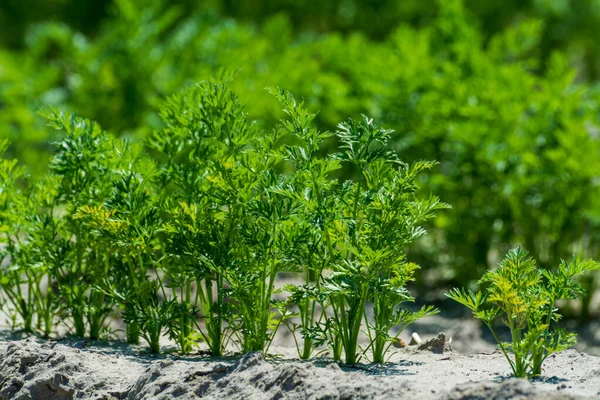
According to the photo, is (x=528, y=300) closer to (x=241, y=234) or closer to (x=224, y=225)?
(x=241, y=234)

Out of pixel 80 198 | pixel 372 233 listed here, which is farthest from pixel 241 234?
pixel 80 198

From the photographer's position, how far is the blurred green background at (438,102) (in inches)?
296

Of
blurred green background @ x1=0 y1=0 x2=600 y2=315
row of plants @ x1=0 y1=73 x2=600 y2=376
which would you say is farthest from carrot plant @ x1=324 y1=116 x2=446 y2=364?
blurred green background @ x1=0 y1=0 x2=600 y2=315

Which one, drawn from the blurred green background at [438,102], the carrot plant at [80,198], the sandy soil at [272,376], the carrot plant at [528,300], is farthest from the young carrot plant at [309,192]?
the blurred green background at [438,102]

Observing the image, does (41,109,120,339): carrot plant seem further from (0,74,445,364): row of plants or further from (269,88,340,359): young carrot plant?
(269,88,340,359): young carrot plant

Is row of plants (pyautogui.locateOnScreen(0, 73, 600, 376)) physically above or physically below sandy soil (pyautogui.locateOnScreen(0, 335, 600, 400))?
above

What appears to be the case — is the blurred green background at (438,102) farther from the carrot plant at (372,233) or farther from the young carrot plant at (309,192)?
the young carrot plant at (309,192)

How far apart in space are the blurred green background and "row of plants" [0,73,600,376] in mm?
2638

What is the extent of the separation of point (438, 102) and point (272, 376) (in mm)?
4539

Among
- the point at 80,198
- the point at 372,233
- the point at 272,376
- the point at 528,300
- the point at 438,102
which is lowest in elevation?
the point at 272,376

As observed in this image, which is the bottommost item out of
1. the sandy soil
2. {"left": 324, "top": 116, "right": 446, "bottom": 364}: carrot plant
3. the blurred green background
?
the sandy soil

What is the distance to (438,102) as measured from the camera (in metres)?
8.16

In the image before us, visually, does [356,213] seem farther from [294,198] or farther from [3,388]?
[3,388]

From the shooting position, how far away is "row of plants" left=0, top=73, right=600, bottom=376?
438 cm
